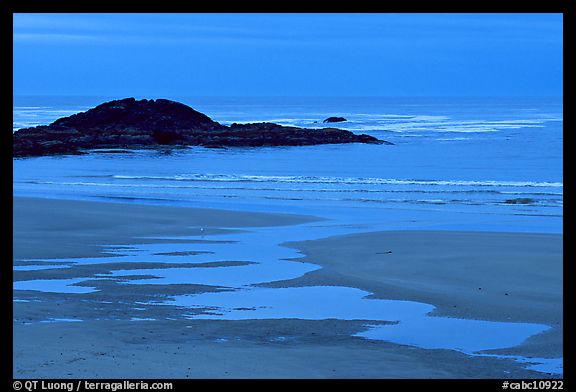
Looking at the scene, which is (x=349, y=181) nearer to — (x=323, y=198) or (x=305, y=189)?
(x=305, y=189)

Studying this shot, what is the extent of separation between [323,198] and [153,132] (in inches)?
853

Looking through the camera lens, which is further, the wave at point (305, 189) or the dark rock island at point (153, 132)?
the dark rock island at point (153, 132)

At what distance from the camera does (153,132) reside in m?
39.8

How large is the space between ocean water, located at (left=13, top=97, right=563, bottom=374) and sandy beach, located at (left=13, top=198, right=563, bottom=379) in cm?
26

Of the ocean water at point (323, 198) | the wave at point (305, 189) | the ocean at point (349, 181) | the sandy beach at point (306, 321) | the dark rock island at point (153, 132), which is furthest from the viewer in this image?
the dark rock island at point (153, 132)

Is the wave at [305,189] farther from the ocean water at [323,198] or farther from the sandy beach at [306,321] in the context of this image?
the sandy beach at [306,321]

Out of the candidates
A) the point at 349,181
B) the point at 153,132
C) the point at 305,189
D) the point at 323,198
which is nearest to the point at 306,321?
the point at 323,198

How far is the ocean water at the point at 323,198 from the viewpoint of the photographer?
775 cm

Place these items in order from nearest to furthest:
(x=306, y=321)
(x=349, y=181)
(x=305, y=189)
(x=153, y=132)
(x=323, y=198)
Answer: (x=306, y=321) → (x=323, y=198) → (x=305, y=189) → (x=349, y=181) → (x=153, y=132)

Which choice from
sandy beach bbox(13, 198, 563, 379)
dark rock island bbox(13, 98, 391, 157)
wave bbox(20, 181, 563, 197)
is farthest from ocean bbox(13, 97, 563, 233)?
sandy beach bbox(13, 198, 563, 379)

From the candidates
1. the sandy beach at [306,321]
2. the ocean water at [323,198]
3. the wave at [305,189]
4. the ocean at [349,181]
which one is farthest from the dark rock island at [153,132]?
the sandy beach at [306,321]

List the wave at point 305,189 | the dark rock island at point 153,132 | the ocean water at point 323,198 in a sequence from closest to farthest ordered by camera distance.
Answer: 1. the ocean water at point 323,198
2. the wave at point 305,189
3. the dark rock island at point 153,132

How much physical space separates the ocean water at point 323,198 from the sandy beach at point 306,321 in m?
0.26
